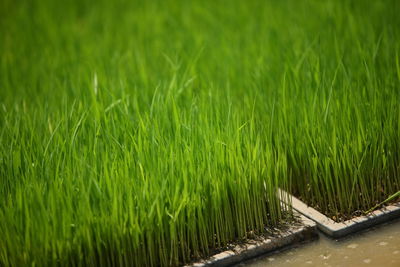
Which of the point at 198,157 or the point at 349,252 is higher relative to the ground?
the point at 198,157

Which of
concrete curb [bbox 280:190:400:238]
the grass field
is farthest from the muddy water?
the grass field

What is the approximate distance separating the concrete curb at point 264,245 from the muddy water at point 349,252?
0.03 metres

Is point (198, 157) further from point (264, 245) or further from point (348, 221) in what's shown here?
point (348, 221)

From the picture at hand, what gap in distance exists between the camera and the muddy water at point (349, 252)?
2.04m

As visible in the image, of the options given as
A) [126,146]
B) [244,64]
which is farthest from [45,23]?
[126,146]

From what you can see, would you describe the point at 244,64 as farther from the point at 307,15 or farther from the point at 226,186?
the point at 226,186

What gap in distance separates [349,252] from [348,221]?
0.16 meters

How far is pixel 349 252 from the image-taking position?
2109mm

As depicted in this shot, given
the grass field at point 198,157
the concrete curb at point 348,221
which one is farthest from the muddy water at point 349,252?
the grass field at point 198,157

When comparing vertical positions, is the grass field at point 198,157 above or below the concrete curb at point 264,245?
above

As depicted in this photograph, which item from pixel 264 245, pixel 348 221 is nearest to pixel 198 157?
pixel 264 245

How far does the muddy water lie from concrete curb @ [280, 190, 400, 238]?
2cm

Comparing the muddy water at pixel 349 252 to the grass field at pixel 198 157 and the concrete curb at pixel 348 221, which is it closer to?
the concrete curb at pixel 348 221

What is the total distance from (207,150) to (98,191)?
407 millimetres
